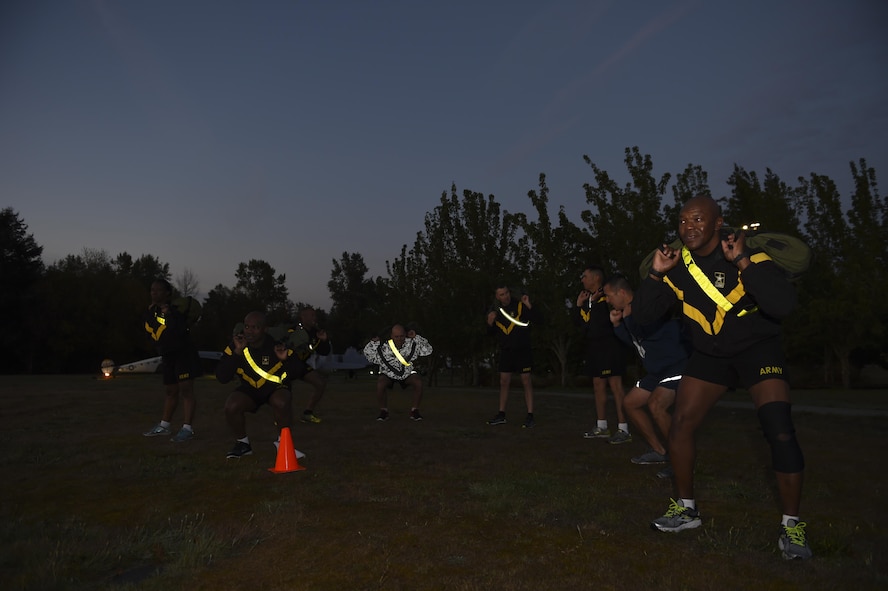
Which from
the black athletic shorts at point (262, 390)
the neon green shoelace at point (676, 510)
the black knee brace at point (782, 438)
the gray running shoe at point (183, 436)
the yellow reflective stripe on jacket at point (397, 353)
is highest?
the yellow reflective stripe on jacket at point (397, 353)

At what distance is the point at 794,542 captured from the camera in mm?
3457

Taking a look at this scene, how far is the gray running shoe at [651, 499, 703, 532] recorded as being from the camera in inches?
156

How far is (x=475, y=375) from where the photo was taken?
34.7m

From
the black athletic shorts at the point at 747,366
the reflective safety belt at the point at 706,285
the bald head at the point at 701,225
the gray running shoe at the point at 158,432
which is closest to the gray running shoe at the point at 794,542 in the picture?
the black athletic shorts at the point at 747,366

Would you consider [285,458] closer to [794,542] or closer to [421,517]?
[421,517]

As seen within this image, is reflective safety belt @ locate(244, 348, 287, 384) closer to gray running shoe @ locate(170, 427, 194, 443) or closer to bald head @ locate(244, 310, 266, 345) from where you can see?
bald head @ locate(244, 310, 266, 345)

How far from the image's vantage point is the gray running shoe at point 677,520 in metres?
3.96

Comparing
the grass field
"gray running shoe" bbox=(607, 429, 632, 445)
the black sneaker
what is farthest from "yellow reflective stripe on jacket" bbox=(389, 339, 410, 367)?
"gray running shoe" bbox=(607, 429, 632, 445)

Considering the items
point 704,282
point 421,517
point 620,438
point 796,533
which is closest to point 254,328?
point 421,517

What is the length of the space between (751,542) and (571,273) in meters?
28.0

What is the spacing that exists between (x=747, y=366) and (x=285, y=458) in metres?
4.49

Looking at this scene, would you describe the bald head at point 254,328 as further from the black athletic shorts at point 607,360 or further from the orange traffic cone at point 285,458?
the black athletic shorts at point 607,360

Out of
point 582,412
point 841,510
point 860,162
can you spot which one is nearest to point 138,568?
point 841,510

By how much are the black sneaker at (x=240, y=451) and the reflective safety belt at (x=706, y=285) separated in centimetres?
542
